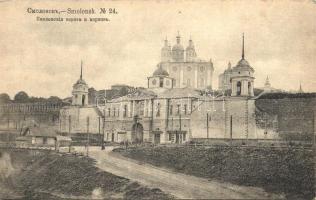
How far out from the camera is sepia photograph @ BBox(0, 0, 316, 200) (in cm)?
936

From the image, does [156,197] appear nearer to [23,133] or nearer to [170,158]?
[170,158]

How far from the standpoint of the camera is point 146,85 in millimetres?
12539

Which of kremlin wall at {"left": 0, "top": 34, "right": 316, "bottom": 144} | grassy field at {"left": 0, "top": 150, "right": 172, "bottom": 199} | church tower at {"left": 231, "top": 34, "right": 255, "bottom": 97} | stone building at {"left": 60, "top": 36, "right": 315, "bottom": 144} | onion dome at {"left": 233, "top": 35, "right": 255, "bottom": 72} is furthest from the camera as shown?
stone building at {"left": 60, "top": 36, "right": 315, "bottom": 144}

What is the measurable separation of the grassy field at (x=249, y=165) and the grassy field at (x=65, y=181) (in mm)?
1453

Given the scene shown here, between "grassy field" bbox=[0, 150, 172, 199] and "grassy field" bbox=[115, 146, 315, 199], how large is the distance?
1453 millimetres

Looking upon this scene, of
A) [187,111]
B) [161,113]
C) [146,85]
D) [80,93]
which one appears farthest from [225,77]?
[80,93]

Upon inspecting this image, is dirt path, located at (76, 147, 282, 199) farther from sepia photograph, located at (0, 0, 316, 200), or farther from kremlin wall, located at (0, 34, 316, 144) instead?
kremlin wall, located at (0, 34, 316, 144)

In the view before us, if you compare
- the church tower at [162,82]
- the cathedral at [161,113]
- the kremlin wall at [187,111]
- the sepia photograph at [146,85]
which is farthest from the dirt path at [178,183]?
the church tower at [162,82]

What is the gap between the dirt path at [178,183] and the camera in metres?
8.93

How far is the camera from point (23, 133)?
14.7 m

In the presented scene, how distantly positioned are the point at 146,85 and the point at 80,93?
2.85 m

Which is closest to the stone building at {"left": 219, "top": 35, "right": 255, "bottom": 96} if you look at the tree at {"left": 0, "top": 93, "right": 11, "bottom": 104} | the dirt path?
the dirt path

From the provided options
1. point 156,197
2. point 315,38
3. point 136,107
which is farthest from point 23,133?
point 315,38

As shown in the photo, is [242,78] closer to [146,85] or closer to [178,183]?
[146,85]
